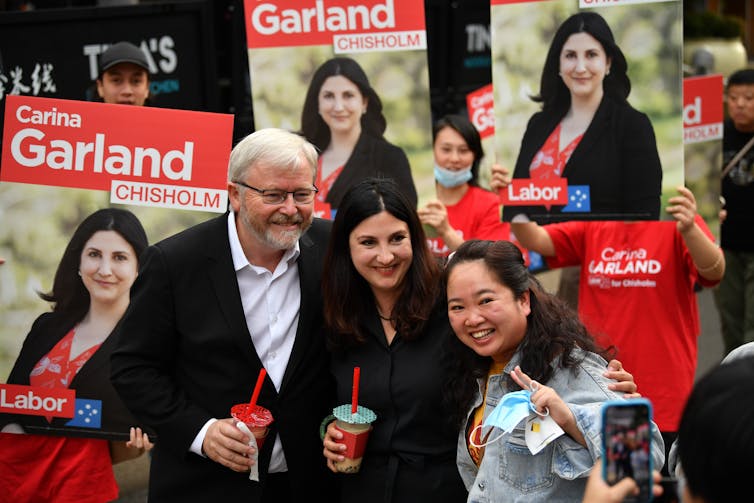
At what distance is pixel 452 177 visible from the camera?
5.74 m

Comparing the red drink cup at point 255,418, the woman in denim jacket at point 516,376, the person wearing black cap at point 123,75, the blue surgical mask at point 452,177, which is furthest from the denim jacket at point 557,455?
the person wearing black cap at point 123,75

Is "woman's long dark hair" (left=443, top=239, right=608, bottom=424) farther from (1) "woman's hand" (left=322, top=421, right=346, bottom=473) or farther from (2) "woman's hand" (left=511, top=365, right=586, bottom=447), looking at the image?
(1) "woman's hand" (left=322, top=421, right=346, bottom=473)

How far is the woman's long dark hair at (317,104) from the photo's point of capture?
4906 mm

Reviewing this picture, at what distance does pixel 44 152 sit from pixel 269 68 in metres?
1.22

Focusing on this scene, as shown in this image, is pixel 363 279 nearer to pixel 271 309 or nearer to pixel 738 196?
pixel 271 309

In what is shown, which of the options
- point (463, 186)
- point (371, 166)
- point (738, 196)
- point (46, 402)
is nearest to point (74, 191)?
point (46, 402)

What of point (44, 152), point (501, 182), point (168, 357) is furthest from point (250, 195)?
point (501, 182)

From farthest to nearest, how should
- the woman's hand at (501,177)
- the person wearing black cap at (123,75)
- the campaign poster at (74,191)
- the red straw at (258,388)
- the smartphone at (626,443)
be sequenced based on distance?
the person wearing black cap at (123,75) → the woman's hand at (501,177) → the campaign poster at (74,191) → the red straw at (258,388) → the smartphone at (626,443)

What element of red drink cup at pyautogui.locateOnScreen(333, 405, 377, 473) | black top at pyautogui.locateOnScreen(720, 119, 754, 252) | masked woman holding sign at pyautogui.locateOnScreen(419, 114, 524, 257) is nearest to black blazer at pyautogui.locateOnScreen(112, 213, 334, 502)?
red drink cup at pyautogui.locateOnScreen(333, 405, 377, 473)

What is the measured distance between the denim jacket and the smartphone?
2.60ft

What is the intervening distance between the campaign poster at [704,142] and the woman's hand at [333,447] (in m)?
2.44

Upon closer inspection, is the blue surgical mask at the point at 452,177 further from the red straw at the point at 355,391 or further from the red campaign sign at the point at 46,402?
the red straw at the point at 355,391

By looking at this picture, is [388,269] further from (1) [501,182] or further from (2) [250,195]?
(1) [501,182]

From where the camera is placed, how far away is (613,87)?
4.50 metres
